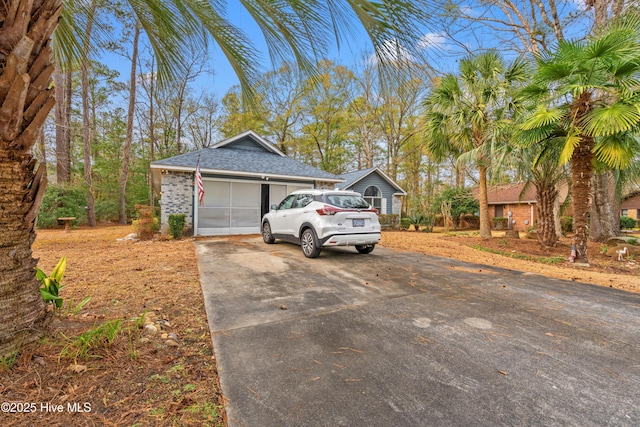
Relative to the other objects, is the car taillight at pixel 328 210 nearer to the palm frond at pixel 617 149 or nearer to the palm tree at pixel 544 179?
the palm frond at pixel 617 149

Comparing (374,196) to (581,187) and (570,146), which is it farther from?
(570,146)

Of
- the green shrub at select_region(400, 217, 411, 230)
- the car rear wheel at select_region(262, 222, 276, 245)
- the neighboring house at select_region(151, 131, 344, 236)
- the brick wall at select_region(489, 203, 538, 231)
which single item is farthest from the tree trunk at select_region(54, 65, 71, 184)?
the brick wall at select_region(489, 203, 538, 231)

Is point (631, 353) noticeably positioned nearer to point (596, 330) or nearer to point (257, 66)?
point (596, 330)

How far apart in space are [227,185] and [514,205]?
22.9m

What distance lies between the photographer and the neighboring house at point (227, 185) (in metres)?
10.2

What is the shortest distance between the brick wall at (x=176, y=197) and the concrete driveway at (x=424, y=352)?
274 inches

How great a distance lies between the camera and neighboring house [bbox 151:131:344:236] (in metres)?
10.2

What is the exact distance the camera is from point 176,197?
33.6 ft

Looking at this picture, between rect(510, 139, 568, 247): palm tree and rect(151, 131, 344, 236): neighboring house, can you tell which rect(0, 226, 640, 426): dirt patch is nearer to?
rect(151, 131, 344, 236): neighboring house

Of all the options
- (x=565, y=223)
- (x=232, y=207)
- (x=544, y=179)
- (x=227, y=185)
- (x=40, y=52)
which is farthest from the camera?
(x=565, y=223)

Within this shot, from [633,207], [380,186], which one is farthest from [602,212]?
[633,207]

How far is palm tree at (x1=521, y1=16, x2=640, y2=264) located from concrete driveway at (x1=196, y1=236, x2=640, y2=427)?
330 cm

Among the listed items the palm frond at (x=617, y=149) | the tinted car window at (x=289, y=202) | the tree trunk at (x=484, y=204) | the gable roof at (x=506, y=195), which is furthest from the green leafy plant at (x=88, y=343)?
the gable roof at (x=506, y=195)

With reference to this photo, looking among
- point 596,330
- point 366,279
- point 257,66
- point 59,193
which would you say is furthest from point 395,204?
point 59,193
